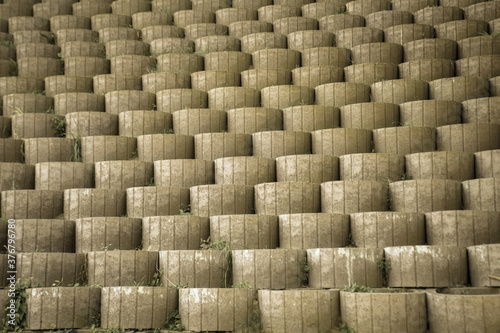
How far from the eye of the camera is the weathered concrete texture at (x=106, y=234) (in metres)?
4.70

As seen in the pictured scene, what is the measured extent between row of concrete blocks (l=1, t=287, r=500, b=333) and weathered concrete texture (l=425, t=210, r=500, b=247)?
0.44m

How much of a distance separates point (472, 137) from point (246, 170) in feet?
6.14

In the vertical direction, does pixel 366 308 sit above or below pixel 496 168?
below

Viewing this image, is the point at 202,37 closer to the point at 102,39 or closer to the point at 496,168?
the point at 102,39

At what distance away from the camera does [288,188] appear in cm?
485

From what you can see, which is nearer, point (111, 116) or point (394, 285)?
point (394, 285)

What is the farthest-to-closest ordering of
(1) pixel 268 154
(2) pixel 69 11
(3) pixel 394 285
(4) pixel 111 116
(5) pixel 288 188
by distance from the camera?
(2) pixel 69 11 < (4) pixel 111 116 < (1) pixel 268 154 < (5) pixel 288 188 < (3) pixel 394 285

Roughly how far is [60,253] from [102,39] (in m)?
3.92

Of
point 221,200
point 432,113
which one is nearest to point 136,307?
point 221,200

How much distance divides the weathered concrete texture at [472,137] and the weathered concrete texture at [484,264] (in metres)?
1.33

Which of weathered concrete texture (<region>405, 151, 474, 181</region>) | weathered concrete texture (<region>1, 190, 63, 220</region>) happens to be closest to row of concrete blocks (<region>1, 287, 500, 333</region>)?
weathered concrete texture (<region>1, 190, 63, 220</region>)

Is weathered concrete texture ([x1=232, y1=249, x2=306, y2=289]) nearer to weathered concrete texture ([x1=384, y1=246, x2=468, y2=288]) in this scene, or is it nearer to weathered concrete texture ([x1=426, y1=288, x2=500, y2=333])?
weathered concrete texture ([x1=384, y1=246, x2=468, y2=288])

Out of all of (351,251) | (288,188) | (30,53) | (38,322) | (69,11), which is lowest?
(38,322)

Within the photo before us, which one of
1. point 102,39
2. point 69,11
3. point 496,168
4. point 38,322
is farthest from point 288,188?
point 69,11
